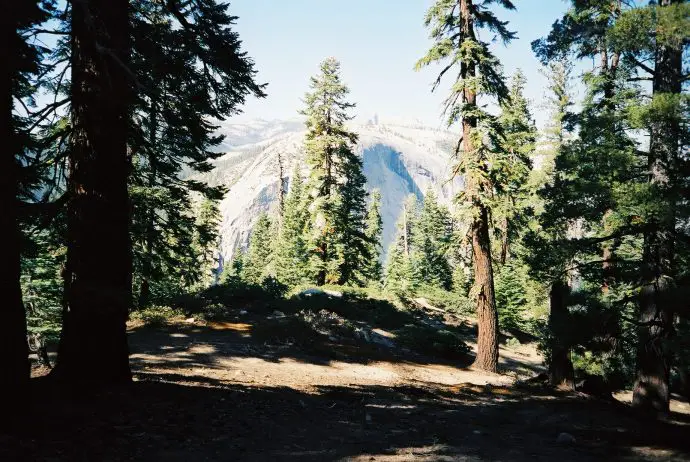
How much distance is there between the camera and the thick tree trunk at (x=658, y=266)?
30.4 feet

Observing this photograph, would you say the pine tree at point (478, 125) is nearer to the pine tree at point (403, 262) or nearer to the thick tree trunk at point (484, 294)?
the thick tree trunk at point (484, 294)

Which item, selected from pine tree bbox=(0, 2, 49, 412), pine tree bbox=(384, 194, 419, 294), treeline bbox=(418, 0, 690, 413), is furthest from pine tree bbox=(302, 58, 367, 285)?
pine tree bbox=(0, 2, 49, 412)

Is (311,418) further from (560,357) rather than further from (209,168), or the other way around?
(209,168)

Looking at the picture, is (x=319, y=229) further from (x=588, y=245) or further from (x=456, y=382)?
(x=588, y=245)

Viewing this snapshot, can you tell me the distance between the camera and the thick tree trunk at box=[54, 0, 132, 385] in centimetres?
573

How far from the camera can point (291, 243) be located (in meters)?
50.5

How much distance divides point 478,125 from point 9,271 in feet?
40.7

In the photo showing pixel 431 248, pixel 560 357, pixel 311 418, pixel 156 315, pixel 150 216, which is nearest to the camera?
pixel 311 418

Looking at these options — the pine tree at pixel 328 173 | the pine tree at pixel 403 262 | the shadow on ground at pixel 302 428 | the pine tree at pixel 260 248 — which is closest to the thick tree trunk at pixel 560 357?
the shadow on ground at pixel 302 428

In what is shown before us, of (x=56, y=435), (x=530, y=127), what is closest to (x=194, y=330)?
(x=56, y=435)

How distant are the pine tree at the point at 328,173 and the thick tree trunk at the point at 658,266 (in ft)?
70.0

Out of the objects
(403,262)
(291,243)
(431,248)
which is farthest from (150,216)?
(403,262)

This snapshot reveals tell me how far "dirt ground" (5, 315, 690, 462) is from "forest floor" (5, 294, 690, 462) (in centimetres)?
2

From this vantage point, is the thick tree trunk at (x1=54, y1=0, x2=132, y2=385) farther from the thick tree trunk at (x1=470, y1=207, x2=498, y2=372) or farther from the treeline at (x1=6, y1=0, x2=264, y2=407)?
the thick tree trunk at (x1=470, y1=207, x2=498, y2=372)
